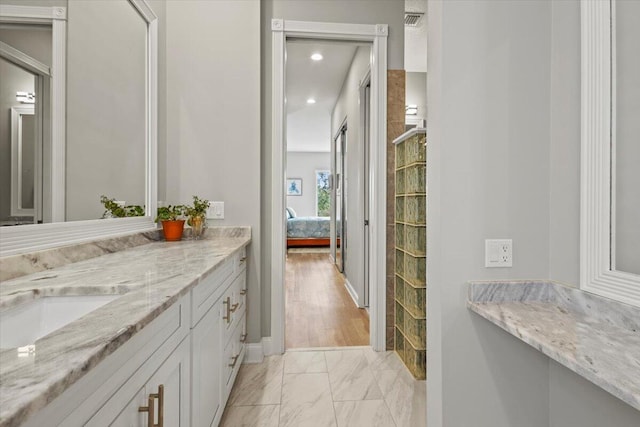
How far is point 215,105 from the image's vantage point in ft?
7.77

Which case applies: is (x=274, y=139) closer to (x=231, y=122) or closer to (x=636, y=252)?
(x=231, y=122)

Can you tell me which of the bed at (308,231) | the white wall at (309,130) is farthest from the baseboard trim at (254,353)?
the bed at (308,231)

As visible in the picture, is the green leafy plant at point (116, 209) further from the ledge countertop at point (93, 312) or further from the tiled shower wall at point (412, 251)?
the tiled shower wall at point (412, 251)

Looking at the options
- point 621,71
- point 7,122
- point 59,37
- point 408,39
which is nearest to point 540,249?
point 621,71

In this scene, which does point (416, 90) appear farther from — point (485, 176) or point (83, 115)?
point (83, 115)

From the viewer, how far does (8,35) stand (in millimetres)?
1044

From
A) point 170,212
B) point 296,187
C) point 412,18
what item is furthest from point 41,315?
point 296,187

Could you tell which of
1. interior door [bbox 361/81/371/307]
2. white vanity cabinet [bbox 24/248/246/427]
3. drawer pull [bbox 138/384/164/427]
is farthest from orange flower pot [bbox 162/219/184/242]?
interior door [bbox 361/81/371/307]

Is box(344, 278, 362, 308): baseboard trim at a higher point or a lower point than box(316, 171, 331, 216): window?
lower

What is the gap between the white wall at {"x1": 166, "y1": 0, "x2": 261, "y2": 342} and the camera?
2.34 m

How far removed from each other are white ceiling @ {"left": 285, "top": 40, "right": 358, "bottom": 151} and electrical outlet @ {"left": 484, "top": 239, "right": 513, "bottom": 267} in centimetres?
208

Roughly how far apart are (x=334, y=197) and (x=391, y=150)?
3.95 m

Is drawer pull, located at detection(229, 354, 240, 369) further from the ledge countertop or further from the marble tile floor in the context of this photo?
the ledge countertop

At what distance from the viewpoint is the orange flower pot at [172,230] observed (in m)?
2.16
